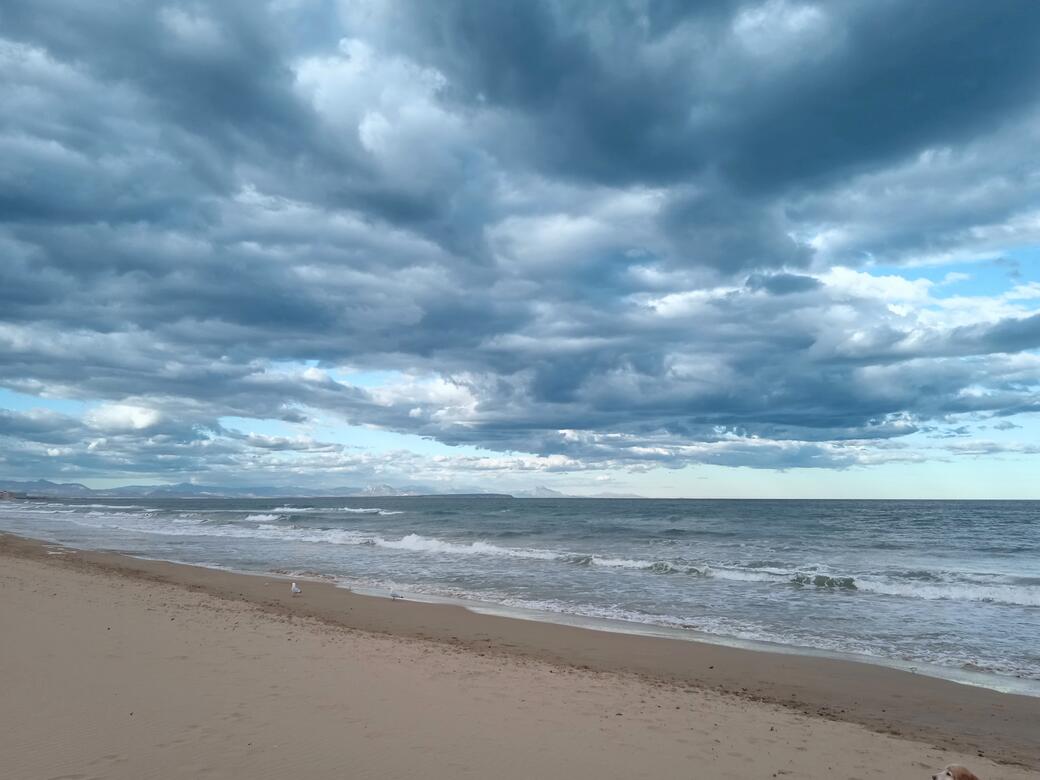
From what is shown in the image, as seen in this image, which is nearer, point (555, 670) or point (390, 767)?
point (390, 767)

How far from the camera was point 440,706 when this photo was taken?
705 centimetres

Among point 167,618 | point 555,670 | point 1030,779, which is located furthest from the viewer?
point 167,618

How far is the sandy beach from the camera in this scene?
5.52 meters

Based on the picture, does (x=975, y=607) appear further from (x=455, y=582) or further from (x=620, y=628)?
(x=455, y=582)

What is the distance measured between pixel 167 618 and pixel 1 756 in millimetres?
6655

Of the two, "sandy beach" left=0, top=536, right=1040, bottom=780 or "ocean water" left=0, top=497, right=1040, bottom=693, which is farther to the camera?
"ocean water" left=0, top=497, right=1040, bottom=693

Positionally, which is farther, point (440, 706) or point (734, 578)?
point (734, 578)

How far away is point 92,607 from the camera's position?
39.3ft

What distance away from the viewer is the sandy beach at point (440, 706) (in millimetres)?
5523

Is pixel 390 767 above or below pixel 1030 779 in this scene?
above

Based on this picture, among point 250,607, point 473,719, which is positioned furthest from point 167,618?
point 473,719

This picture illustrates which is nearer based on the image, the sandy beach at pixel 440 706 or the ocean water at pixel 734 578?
the sandy beach at pixel 440 706

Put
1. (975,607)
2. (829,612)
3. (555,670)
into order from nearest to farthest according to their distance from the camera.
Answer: (555,670) → (829,612) → (975,607)

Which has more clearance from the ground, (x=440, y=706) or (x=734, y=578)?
(x=440, y=706)
